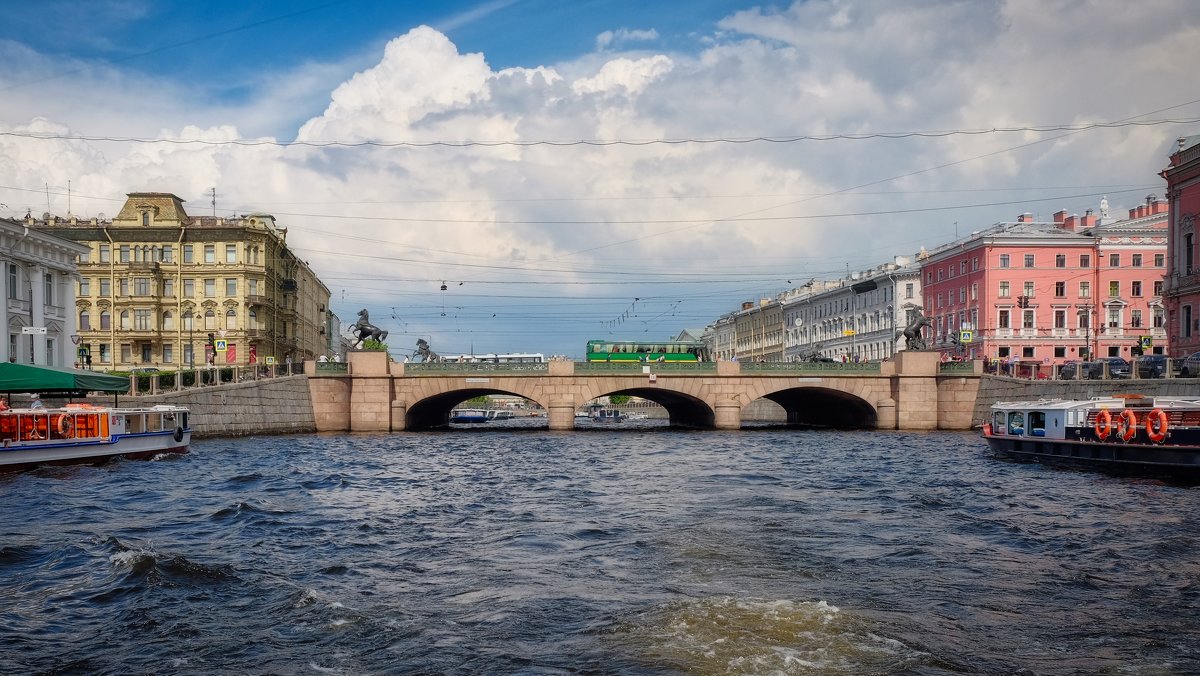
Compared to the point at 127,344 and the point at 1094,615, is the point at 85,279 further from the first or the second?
the point at 1094,615

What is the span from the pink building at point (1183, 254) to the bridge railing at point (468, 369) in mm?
34355

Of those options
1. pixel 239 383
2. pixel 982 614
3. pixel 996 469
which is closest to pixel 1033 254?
pixel 996 469

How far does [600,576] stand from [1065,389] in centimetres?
4501

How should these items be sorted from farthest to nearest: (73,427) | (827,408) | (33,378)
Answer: (827,408), (33,378), (73,427)

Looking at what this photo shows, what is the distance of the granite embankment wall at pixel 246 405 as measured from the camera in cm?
4712

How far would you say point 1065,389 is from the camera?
2062 inches

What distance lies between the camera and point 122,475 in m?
30.9

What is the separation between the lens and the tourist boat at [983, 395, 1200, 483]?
30047mm

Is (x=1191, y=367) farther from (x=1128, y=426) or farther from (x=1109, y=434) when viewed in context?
(x=1128, y=426)

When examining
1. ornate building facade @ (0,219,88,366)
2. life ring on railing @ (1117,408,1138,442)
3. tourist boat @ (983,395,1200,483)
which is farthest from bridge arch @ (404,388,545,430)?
life ring on railing @ (1117,408,1138,442)

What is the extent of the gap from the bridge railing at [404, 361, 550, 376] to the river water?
2934cm

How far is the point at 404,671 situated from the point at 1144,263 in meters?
77.8

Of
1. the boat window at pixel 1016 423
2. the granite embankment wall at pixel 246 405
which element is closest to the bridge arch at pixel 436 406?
the granite embankment wall at pixel 246 405

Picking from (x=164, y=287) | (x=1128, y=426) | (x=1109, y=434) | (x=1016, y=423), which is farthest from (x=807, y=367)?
(x=164, y=287)
